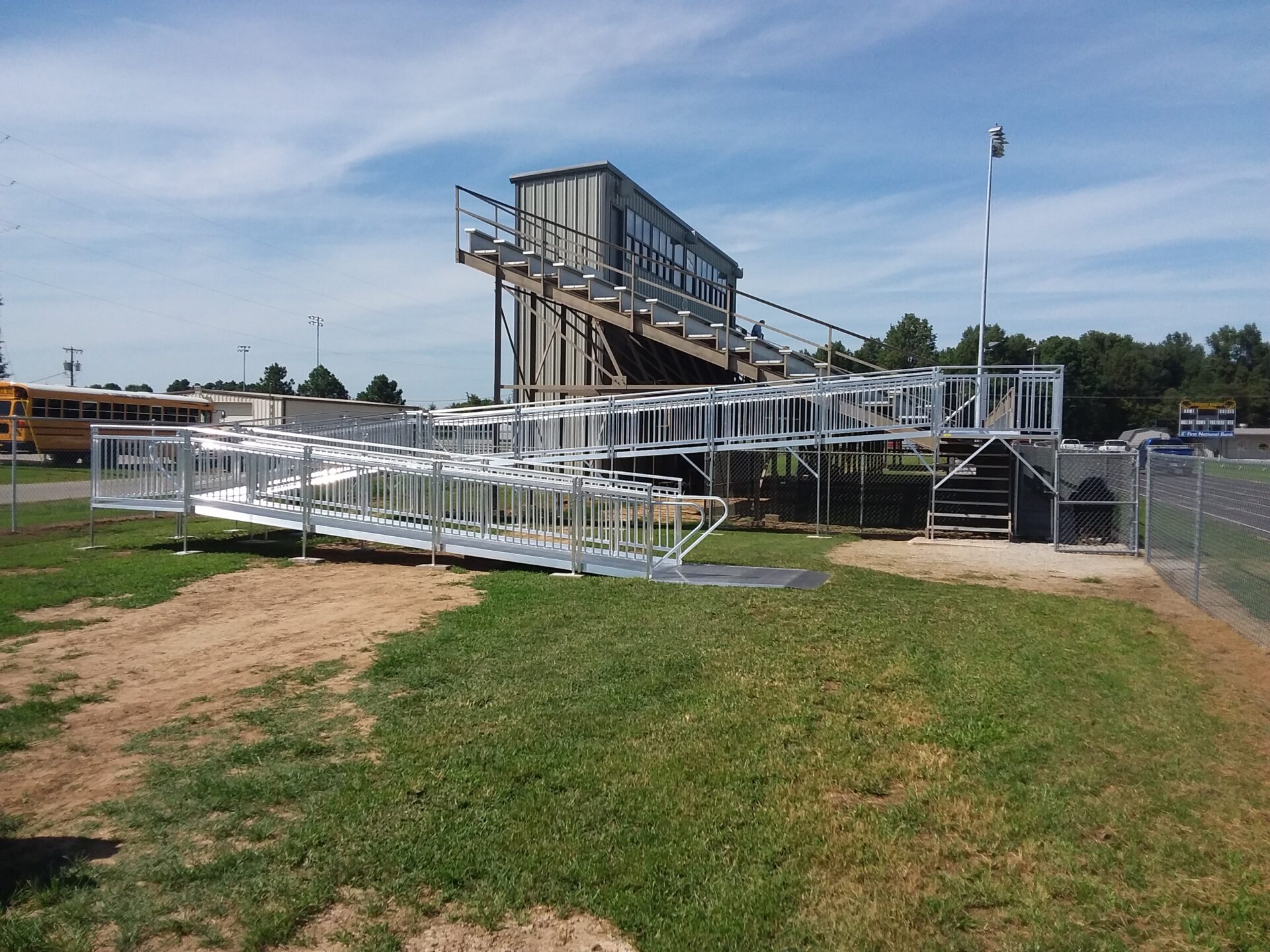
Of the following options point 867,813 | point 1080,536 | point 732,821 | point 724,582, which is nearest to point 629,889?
point 732,821

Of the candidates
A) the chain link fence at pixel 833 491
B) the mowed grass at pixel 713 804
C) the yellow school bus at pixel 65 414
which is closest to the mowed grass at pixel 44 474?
the yellow school bus at pixel 65 414

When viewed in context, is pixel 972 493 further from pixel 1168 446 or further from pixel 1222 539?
pixel 1168 446

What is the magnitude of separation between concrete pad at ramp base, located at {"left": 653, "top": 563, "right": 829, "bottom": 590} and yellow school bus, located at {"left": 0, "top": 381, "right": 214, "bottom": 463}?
83.1ft

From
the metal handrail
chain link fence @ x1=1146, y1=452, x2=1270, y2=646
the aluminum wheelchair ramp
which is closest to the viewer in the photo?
chain link fence @ x1=1146, y1=452, x2=1270, y2=646

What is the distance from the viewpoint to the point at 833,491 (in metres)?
22.5

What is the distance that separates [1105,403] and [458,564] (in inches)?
3393

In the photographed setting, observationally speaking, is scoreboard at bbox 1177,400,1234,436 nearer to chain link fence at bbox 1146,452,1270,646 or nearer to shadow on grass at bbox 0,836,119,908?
chain link fence at bbox 1146,452,1270,646

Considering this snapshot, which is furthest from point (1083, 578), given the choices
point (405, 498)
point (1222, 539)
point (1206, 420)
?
point (1206, 420)

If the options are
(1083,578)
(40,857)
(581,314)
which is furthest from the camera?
(581,314)

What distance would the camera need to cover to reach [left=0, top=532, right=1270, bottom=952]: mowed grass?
3.47 metres

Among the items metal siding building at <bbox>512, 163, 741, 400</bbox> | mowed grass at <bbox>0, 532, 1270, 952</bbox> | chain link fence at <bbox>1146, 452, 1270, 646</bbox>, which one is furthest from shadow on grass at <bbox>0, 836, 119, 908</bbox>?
metal siding building at <bbox>512, 163, 741, 400</bbox>

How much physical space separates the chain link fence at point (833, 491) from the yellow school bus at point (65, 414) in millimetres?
19926

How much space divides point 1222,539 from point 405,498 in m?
10.2

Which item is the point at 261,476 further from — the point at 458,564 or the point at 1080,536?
the point at 1080,536
